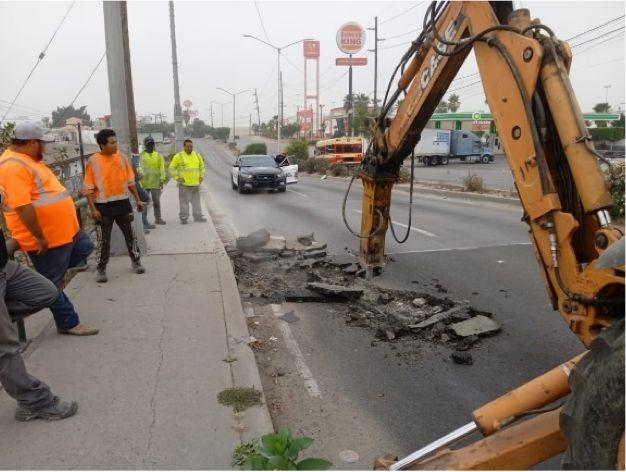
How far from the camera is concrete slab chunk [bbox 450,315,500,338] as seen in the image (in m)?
5.04

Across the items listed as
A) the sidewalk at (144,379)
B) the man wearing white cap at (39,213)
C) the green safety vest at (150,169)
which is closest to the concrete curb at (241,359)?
the sidewalk at (144,379)

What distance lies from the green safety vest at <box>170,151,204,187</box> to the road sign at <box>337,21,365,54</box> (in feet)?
161

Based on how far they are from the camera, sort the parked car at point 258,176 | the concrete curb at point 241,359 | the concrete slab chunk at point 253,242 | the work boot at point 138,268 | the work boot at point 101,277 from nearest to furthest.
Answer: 1. the concrete curb at point 241,359
2. the work boot at point 101,277
3. the work boot at point 138,268
4. the concrete slab chunk at point 253,242
5. the parked car at point 258,176

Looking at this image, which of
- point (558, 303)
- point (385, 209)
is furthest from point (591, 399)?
point (385, 209)

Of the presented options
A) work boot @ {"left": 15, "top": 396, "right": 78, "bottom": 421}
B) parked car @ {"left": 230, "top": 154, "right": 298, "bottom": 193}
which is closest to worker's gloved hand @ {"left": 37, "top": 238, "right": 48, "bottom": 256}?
work boot @ {"left": 15, "top": 396, "right": 78, "bottom": 421}

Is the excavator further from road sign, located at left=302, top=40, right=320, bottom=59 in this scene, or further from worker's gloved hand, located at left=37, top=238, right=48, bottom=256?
road sign, located at left=302, top=40, right=320, bottom=59

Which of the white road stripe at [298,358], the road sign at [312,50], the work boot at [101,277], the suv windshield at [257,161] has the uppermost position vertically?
the road sign at [312,50]

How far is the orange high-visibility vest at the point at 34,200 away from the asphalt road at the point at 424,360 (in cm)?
232

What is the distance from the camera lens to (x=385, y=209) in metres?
6.50

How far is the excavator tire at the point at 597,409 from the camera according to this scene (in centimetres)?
193

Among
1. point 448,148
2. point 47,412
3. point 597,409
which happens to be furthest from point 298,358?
point 448,148

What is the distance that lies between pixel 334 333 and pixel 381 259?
1827mm

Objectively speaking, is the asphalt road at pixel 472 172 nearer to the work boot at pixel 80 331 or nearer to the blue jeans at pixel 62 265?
the blue jeans at pixel 62 265

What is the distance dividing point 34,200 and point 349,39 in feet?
188
